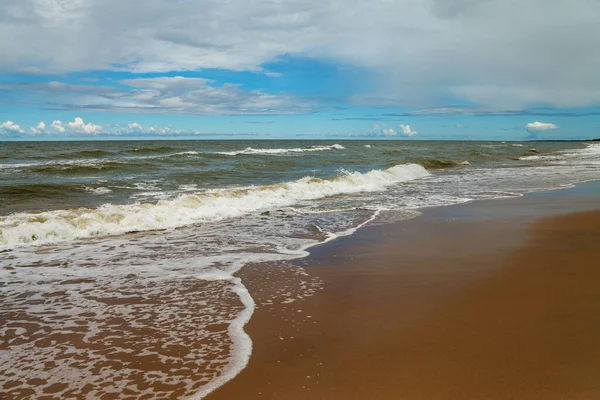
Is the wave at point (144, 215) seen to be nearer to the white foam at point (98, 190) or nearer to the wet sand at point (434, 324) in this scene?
the white foam at point (98, 190)

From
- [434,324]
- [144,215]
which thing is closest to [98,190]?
[144,215]

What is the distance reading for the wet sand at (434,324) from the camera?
10.0ft

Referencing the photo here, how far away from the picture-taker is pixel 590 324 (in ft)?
12.9

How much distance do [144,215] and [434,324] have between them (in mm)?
7951

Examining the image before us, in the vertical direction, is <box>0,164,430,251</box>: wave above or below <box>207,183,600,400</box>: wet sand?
above

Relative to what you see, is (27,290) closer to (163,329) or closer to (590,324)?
(163,329)

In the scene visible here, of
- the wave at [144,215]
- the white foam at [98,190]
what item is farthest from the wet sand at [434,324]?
the white foam at [98,190]

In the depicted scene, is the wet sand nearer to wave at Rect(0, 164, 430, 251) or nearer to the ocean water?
the ocean water

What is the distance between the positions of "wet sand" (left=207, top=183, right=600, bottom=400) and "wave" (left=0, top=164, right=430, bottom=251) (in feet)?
15.2

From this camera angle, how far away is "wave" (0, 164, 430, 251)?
8.54m

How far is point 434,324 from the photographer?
4070 millimetres

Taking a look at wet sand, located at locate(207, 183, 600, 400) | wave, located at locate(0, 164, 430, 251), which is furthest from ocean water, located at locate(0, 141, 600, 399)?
wet sand, located at locate(207, 183, 600, 400)

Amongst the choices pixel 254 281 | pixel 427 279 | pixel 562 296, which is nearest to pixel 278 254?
pixel 254 281

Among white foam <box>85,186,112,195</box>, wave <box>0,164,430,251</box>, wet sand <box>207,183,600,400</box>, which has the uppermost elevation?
white foam <box>85,186,112,195</box>
